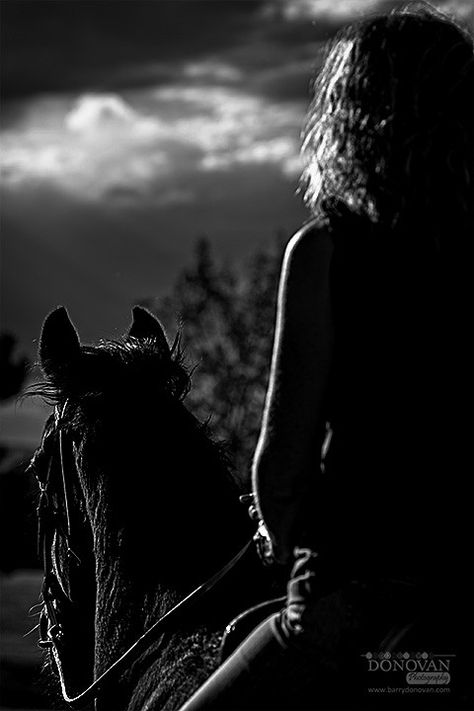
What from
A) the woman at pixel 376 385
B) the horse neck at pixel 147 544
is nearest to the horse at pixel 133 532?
the horse neck at pixel 147 544

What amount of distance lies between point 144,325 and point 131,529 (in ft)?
3.32

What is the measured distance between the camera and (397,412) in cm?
278

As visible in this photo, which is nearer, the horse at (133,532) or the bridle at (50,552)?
the horse at (133,532)

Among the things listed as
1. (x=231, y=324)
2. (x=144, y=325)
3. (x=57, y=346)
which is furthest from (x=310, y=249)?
(x=231, y=324)

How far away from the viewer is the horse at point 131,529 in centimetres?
361

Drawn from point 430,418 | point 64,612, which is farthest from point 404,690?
point 64,612

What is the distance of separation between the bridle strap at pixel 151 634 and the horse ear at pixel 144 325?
116 centimetres

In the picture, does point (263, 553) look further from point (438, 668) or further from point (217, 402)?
point (217, 402)

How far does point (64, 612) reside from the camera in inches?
170

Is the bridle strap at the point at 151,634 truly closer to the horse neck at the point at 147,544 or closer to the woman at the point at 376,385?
the horse neck at the point at 147,544

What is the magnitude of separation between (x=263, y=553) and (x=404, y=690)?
0.47m

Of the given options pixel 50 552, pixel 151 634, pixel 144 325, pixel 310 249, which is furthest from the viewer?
pixel 144 325

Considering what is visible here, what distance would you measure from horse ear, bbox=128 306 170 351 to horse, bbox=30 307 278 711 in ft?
0.50

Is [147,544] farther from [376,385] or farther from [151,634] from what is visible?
[376,385]
